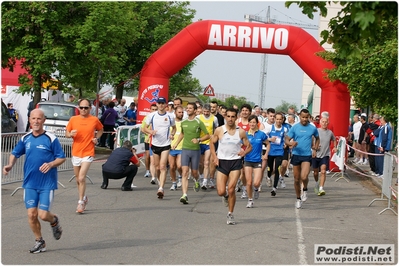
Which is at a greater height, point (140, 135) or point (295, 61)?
point (295, 61)

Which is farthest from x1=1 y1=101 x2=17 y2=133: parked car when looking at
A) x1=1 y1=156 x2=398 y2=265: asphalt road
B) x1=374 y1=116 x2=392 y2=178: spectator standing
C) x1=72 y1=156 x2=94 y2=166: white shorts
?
x1=72 y1=156 x2=94 y2=166: white shorts

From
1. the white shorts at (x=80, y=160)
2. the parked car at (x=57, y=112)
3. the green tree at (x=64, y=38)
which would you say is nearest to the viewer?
the white shorts at (x=80, y=160)

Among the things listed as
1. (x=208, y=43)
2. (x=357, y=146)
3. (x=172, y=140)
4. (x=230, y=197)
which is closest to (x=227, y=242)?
(x=230, y=197)

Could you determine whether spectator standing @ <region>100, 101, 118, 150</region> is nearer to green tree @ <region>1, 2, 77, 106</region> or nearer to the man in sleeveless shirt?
green tree @ <region>1, 2, 77, 106</region>

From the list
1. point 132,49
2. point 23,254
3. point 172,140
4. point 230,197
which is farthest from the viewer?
point 132,49

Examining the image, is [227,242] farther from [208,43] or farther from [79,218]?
[208,43]

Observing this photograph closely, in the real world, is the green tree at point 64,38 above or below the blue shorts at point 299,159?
above

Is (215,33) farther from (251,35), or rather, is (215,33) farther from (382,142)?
(382,142)

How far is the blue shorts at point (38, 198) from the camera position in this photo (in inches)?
342

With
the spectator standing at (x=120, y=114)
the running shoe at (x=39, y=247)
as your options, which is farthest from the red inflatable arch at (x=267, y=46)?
the running shoe at (x=39, y=247)

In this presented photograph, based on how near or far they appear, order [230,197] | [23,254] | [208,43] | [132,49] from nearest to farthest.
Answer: [23,254] < [230,197] < [208,43] < [132,49]

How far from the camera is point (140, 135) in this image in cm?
2139

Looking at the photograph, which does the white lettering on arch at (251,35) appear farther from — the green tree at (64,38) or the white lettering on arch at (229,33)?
the green tree at (64,38)

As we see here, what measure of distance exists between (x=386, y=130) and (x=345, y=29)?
12.6 meters
